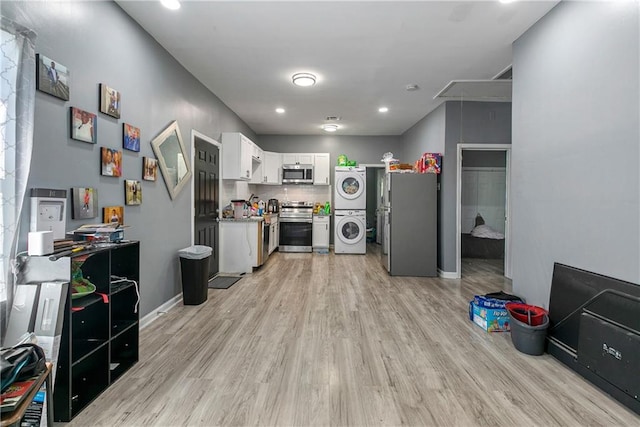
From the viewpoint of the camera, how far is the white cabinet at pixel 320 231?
22.8 feet

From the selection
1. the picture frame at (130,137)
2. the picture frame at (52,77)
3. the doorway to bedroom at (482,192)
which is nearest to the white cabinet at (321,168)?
the doorway to bedroom at (482,192)

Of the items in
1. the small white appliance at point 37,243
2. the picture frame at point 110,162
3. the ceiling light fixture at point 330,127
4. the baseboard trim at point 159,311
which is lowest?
the baseboard trim at point 159,311

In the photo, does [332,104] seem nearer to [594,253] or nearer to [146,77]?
[146,77]

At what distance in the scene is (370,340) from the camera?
2.58m

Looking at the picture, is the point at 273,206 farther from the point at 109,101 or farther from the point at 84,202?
the point at 84,202

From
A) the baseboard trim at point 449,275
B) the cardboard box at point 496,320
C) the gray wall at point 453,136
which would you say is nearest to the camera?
the cardboard box at point 496,320

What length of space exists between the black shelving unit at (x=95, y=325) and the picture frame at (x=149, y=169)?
94cm

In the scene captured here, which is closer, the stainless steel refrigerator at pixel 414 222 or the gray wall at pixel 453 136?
the gray wall at pixel 453 136

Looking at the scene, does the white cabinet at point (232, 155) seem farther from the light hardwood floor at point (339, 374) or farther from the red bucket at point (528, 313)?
the red bucket at point (528, 313)

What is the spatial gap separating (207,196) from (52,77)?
262cm

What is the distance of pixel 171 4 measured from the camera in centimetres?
241

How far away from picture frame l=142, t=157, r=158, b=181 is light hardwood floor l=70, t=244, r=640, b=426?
141 cm

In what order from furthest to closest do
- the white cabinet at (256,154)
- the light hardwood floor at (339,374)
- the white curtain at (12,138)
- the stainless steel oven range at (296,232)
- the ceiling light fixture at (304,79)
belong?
the stainless steel oven range at (296,232) → the white cabinet at (256,154) → the ceiling light fixture at (304,79) → the light hardwood floor at (339,374) → the white curtain at (12,138)

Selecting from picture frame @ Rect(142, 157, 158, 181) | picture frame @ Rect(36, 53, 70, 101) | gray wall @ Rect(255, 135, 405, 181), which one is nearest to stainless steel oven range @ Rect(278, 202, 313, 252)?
gray wall @ Rect(255, 135, 405, 181)
